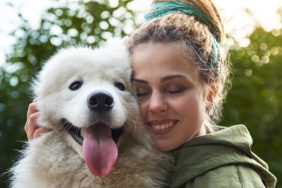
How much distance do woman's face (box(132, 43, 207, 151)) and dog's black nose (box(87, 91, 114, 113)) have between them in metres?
0.25

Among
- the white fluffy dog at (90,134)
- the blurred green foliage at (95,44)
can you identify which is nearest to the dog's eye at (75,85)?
the white fluffy dog at (90,134)

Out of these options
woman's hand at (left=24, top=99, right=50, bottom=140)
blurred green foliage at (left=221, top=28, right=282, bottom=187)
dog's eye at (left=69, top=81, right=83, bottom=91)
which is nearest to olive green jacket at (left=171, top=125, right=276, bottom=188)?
dog's eye at (left=69, top=81, right=83, bottom=91)

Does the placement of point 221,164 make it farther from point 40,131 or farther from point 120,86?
point 40,131

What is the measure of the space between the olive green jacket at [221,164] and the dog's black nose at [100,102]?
0.50m

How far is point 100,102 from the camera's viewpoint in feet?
10.4

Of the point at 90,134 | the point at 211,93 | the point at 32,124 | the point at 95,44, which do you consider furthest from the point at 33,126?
the point at 95,44

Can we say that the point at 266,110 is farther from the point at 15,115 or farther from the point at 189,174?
the point at 189,174

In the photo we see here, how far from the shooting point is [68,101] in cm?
335

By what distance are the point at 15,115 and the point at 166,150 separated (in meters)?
4.25

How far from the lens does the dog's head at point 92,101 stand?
125 inches

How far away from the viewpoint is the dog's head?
3.16 metres

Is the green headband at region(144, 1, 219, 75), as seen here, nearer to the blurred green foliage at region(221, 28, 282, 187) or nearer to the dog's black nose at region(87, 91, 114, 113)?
the dog's black nose at region(87, 91, 114, 113)

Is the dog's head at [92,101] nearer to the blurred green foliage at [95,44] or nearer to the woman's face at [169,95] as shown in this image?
the woman's face at [169,95]

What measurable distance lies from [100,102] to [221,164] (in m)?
0.73
